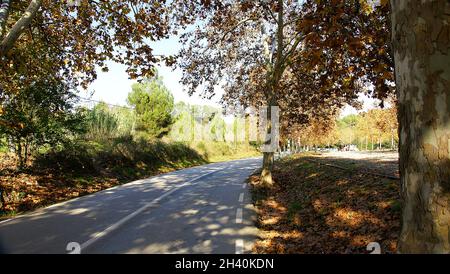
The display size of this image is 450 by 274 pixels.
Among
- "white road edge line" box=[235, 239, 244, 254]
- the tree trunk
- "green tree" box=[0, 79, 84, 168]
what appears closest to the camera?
the tree trunk

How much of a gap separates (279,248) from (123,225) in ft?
12.4

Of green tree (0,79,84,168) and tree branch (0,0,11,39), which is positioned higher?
tree branch (0,0,11,39)

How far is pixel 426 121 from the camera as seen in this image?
2719mm

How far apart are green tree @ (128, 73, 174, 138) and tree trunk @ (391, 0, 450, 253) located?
1409 inches

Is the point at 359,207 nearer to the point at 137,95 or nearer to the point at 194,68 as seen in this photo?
the point at 194,68

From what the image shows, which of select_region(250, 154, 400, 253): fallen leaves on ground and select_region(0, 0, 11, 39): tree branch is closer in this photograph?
select_region(250, 154, 400, 253): fallen leaves on ground

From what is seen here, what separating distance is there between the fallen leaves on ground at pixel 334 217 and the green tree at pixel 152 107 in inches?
1105

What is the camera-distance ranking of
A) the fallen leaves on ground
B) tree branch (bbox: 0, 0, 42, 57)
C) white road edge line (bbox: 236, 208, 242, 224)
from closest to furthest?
the fallen leaves on ground < tree branch (bbox: 0, 0, 42, 57) < white road edge line (bbox: 236, 208, 242, 224)

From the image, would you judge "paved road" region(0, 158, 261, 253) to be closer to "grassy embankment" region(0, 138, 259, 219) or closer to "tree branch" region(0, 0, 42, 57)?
"grassy embankment" region(0, 138, 259, 219)

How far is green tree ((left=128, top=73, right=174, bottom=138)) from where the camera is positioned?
38.1 metres

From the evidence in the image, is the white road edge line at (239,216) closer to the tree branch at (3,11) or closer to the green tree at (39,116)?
the tree branch at (3,11)

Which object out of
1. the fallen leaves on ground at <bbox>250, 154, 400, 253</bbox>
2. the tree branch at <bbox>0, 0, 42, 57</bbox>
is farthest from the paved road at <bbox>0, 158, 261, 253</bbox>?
the tree branch at <bbox>0, 0, 42, 57</bbox>

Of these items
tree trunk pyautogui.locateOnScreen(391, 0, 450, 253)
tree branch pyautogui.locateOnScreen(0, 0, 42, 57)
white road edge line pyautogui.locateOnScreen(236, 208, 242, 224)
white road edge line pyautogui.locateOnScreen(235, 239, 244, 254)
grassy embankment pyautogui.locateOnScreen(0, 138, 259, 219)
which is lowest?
white road edge line pyautogui.locateOnScreen(236, 208, 242, 224)
